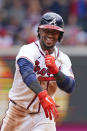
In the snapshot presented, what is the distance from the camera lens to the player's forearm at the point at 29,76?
3839 millimetres

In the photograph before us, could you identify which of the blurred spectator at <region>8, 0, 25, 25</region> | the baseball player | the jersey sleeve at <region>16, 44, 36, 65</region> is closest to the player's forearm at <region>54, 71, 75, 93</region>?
the baseball player

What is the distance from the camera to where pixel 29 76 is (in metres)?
3.87

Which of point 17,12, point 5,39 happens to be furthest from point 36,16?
point 5,39

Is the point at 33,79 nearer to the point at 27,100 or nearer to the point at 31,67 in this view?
the point at 31,67

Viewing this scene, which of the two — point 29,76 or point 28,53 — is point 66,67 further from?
point 29,76

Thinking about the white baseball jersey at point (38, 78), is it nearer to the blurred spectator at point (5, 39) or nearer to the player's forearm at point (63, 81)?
the player's forearm at point (63, 81)

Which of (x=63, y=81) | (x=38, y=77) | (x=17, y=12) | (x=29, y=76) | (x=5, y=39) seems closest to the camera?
(x=29, y=76)

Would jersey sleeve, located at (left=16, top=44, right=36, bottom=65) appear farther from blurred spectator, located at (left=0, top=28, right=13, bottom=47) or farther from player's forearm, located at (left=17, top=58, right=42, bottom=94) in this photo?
blurred spectator, located at (left=0, top=28, right=13, bottom=47)

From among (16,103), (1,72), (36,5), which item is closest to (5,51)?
(1,72)

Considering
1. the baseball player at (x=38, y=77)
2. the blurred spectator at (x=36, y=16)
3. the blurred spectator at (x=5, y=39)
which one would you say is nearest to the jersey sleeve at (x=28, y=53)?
the baseball player at (x=38, y=77)

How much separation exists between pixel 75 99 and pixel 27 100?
3519mm

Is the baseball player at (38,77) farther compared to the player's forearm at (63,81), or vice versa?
the baseball player at (38,77)

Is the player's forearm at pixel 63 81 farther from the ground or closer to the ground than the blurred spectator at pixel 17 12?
farther from the ground

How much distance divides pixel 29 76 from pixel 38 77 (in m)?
0.45
